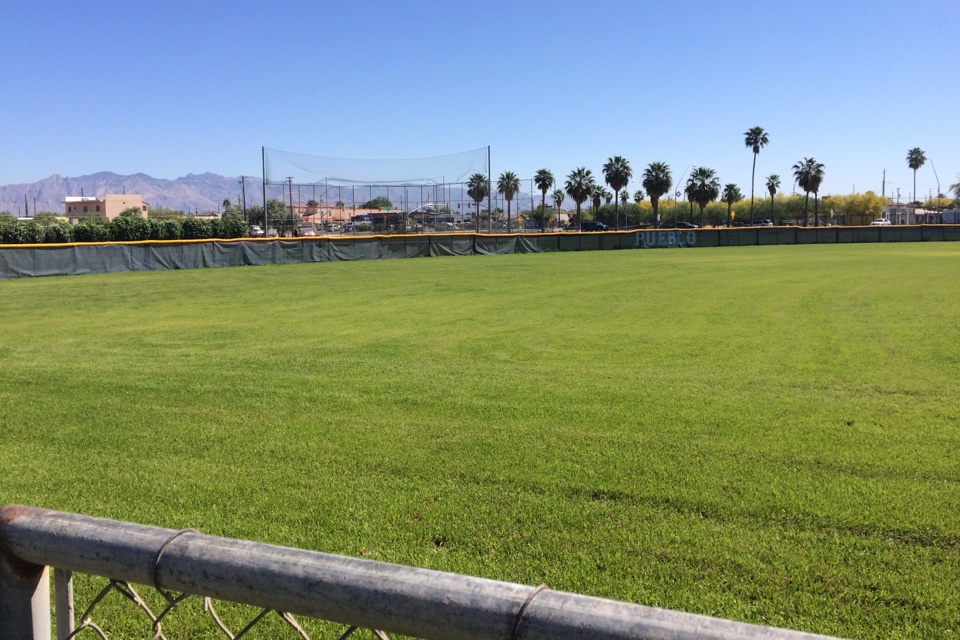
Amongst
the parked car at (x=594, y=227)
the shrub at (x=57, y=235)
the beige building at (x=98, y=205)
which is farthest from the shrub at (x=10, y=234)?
the beige building at (x=98, y=205)

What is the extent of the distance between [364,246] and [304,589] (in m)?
38.6

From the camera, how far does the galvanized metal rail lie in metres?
1.34

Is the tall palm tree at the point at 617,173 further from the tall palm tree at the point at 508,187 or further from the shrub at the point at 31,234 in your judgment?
the shrub at the point at 31,234

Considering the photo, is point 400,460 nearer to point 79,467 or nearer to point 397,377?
point 79,467

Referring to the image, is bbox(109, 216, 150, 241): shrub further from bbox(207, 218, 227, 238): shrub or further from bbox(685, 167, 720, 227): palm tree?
bbox(685, 167, 720, 227): palm tree

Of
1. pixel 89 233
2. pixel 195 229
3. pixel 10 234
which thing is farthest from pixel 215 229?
pixel 10 234

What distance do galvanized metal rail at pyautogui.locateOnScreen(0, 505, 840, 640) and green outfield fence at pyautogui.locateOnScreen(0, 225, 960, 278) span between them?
31.1m

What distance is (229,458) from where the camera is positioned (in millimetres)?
6129

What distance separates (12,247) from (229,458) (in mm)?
27598

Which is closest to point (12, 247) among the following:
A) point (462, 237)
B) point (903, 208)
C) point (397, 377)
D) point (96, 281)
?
point (96, 281)

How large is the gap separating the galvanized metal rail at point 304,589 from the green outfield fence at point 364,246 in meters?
31.1

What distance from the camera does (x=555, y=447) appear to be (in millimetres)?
6285

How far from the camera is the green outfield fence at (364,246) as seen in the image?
29.7 m

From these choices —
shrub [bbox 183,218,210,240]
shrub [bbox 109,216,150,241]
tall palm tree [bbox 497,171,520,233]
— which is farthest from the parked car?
shrub [bbox 109,216,150,241]
